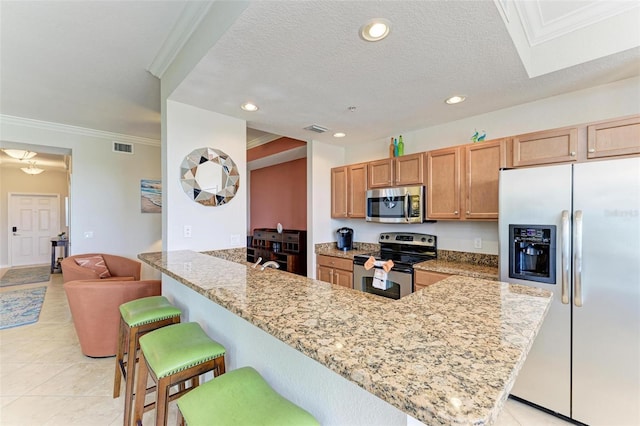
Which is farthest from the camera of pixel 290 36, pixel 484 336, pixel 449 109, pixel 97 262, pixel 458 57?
pixel 97 262

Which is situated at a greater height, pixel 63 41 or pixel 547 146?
pixel 63 41

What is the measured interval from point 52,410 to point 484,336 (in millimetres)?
2921

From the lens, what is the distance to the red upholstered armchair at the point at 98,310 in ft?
8.61

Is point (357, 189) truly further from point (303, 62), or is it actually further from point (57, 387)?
point (57, 387)

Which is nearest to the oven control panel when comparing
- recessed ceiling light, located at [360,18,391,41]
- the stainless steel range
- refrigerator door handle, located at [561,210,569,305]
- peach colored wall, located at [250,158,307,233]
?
the stainless steel range

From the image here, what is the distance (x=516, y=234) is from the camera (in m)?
2.12

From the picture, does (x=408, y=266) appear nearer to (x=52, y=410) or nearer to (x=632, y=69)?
(x=632, y=69)

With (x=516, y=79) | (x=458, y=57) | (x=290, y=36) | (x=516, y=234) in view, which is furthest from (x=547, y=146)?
(x=290, y=36)

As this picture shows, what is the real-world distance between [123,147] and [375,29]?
16.8 feet

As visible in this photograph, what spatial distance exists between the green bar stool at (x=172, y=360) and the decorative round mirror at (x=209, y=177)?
62.9 inches

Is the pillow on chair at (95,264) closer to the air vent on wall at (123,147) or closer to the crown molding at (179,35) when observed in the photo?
the air vent on wall at (123,147)

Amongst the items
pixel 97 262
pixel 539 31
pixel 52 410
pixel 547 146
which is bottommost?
pixel 52 410

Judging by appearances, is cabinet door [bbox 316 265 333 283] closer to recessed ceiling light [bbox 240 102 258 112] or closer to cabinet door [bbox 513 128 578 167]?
recessed ceiling light [bbox 240 102 258 112]

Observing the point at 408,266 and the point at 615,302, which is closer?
the point at 615,302
